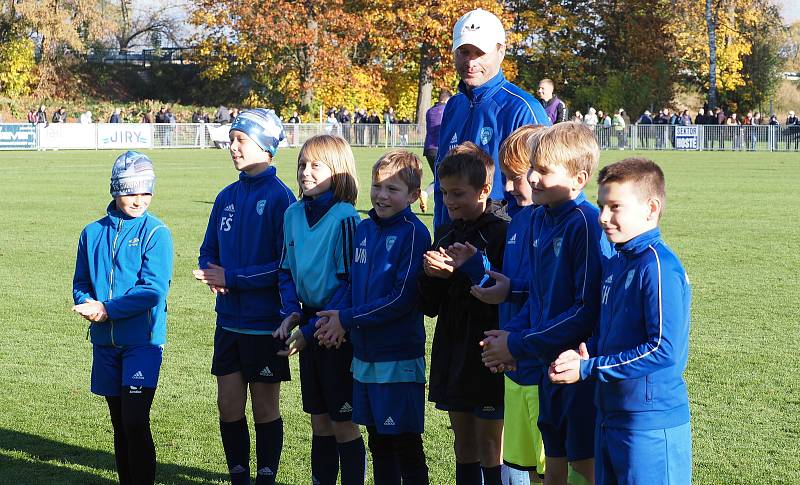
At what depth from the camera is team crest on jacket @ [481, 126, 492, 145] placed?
503cm

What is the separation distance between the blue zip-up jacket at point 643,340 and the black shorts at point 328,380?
1.56 metres

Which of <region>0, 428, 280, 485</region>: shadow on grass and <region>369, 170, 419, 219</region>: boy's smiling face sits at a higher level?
<region>369, 170, 419, 219</region>: boy's smiling face

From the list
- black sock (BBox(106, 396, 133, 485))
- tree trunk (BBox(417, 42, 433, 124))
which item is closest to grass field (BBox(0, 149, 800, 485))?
black sock (BBox(106, 396, 133, 485))

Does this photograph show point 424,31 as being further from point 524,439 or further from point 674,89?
point 524,439

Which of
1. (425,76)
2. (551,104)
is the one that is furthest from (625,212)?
(425,76)

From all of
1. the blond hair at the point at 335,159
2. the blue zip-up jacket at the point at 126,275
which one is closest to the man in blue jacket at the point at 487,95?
the blond hair at the point at 335,159

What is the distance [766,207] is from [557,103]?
13.3 ft

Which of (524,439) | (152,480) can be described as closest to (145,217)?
(152,480)

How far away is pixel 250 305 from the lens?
5.17 meters

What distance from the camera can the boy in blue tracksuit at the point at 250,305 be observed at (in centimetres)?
517

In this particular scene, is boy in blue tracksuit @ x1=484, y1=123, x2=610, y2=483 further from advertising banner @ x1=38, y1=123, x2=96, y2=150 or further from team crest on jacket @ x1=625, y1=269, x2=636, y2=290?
advertising banner @ x1=38, y1=123, x2=96, y2=150

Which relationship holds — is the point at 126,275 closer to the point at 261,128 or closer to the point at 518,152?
the point at 261,128

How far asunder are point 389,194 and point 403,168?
0.48ft

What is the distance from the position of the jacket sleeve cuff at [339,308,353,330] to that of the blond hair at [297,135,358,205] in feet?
2.11
